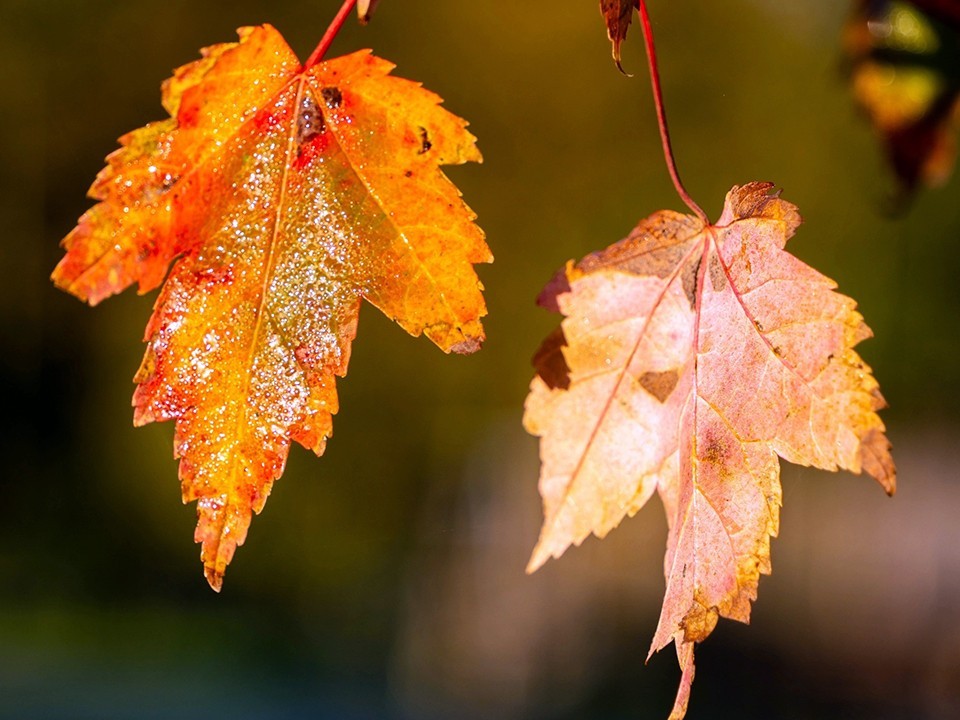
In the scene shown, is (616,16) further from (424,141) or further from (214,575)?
(214,575)

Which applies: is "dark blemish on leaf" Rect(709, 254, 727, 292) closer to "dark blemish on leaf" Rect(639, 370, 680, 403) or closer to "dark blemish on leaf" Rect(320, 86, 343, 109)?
"dark blemish on leaf" Rect(639, 370, 680, 403)

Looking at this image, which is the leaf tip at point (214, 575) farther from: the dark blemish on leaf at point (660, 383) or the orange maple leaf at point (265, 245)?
the dark blemish on leaf at point (660, 383)

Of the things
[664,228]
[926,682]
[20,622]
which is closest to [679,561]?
[664,228]

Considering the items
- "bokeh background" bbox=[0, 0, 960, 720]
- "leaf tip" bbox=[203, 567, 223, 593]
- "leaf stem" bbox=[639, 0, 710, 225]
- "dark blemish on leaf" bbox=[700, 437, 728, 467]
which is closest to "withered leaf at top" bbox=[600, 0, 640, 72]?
"leaf stem" bbox=[639, 0, 710, 225]

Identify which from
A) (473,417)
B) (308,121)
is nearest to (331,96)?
(308,121)

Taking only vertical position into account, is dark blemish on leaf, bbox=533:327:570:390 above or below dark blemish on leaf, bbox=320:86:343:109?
below

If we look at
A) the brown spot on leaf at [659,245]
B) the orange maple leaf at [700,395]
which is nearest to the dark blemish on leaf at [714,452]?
the orange maple leaf at [700,395]
